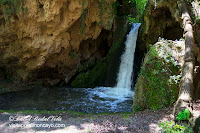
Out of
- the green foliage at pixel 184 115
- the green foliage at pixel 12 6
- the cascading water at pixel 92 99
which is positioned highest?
the green foliage at pixel 12 6

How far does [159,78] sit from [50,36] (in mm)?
7753

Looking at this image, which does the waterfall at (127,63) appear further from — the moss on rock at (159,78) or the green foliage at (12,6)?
the green foliage at (12,6)

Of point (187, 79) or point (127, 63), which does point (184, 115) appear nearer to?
point (187, 79)

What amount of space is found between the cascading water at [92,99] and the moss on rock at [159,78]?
1.82 metres

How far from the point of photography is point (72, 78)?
1419 cm

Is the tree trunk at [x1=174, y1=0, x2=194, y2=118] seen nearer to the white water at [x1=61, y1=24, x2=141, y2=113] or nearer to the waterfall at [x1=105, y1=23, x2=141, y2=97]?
the white water at [x1=61, y1=24, x2=141, y2=113]

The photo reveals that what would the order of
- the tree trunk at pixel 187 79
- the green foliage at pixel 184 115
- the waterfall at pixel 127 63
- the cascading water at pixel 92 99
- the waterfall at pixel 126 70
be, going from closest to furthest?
the green foliage at pixel 184 115
the tree trunk at pixel 187 79
the cascading water at pixel 92 99
the waterfall at pixel 126 70
the waterfall at pixel 127 63

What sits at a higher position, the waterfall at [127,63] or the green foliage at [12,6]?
the green foliage at [12,6]

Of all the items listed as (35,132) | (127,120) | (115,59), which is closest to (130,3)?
(115,59)

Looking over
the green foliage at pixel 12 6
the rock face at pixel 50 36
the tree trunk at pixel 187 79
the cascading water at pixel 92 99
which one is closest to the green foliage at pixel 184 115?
the tree trunk at pixel 187 79

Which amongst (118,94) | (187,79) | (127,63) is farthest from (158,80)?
(127,63)

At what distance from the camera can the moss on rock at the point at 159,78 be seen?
587 centimetres

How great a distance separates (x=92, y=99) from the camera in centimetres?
981

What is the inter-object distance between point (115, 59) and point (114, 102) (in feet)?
17.2
